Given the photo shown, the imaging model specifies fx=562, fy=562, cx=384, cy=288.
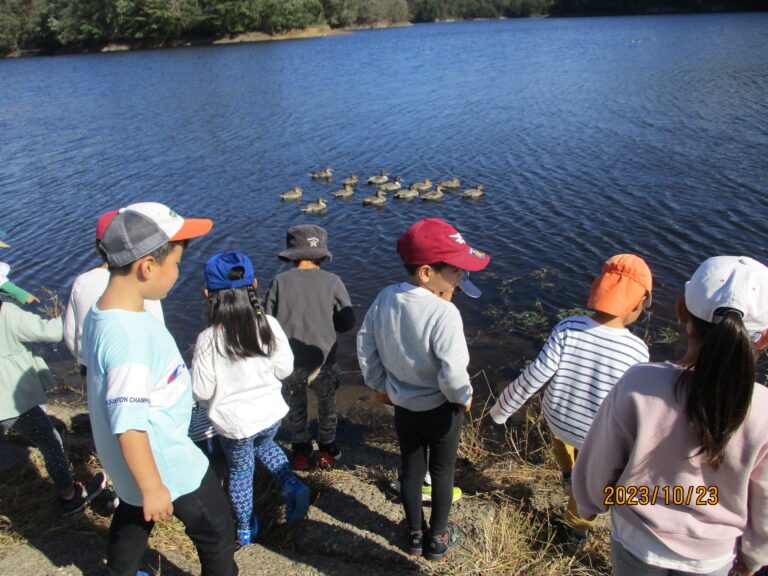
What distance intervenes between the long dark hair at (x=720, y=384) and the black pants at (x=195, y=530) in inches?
76.1

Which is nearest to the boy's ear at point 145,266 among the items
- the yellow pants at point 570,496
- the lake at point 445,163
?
the yellow pants at point 570,496

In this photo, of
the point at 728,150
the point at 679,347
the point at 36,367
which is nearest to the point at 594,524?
the point at 36,367

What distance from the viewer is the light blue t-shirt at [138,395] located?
209 cm

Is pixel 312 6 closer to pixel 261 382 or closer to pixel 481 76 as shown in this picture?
pixel 481 76

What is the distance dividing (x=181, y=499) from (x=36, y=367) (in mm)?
1638

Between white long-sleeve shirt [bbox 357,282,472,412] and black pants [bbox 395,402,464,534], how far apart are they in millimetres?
82

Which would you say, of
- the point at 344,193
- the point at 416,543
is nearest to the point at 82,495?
the point at 416,543

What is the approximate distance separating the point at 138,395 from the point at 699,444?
1.97 metres

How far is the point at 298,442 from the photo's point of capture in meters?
4.14

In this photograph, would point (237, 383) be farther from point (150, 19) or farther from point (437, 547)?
point (150, 19)

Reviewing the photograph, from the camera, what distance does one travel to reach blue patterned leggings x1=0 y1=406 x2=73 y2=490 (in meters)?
3.36

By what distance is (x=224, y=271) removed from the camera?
9.35ft

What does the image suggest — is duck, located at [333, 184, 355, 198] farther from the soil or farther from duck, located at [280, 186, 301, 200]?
the soil
